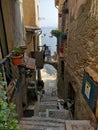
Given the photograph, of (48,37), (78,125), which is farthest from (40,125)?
(48,37)

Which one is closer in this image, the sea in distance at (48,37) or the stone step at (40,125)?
the stone step at (40,125)

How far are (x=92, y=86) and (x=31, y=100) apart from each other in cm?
628

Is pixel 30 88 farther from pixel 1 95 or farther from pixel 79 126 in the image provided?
pixel 1 95

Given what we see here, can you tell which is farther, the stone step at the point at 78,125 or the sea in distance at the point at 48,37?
the sea in distance at the point at 48,37

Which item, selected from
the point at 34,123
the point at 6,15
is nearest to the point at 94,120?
the point at 34,123

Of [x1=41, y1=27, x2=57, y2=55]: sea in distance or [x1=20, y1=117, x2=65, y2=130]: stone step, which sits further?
[x1=41, y1=27, x2=57, y2=55]: sea in distance

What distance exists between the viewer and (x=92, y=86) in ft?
12.3

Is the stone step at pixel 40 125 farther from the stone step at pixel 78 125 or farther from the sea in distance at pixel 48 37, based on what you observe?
the sea in distance at pixel 48 37

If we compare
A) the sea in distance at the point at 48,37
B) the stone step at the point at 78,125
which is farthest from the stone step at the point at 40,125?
the sea in distance at the point at 48,37

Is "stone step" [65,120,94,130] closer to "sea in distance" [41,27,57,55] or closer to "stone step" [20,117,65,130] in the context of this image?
"stone step" [20,117,65,130]

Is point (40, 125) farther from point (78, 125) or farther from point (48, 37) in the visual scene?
point (48, 37)

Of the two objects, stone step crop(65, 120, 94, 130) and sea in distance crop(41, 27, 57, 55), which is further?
sea in distance crop(41, 27, 57, 55)

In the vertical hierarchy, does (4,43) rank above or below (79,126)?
above

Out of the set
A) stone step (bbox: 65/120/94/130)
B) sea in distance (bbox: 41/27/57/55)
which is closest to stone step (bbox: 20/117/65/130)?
stone step (bbox: 65/120/94/130)
